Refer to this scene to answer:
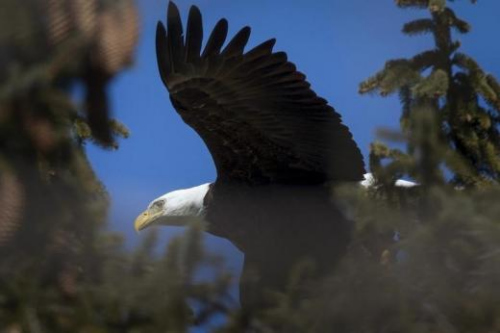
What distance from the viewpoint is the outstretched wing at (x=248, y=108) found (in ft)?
8.47

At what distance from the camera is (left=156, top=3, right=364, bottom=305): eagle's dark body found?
247 cm

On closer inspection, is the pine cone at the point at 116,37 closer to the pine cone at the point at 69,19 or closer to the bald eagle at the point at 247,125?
the pine cone at the point at 69,19

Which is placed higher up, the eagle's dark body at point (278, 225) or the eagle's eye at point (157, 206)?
the eagle's eye at point (157, 206)

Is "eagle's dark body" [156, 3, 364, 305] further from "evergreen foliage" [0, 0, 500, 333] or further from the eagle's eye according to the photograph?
"evergreen foliage" [0, 0, 500, 333]

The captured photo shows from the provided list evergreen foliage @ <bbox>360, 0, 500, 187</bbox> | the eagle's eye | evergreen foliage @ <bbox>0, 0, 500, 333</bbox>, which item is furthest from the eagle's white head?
evergreen foliage @ <bbox>0, 0, 500, 333</bbox>

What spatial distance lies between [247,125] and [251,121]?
2cm

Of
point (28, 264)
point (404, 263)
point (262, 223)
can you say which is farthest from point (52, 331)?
point (262, 223)

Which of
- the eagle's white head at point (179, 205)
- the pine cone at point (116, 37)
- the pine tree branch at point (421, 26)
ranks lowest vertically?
the pine cone at point (116, 37)

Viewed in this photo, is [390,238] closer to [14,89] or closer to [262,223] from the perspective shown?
[14,89]

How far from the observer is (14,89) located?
2.41 ft

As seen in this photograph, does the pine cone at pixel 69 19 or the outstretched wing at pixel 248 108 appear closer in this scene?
the pine cone at pixel 69 19

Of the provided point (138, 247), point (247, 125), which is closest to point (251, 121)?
point (247, 125)

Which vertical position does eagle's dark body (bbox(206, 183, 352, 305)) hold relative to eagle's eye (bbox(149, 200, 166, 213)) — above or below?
below

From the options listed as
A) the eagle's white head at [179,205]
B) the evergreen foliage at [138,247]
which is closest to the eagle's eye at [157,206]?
the eagle's white head at [179,205]
